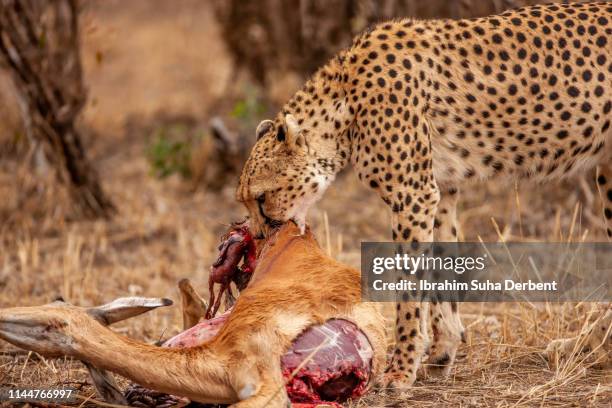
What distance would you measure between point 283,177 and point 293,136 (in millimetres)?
181

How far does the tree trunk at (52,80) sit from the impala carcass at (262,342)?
3.85m

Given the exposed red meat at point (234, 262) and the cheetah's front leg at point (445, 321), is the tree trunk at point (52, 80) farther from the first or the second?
the cheetah's front leg at point (445, 321)

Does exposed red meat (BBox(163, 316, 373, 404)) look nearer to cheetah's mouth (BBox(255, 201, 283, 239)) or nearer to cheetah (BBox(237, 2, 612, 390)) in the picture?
cheetah (BBox(237, 2, 612, 390))

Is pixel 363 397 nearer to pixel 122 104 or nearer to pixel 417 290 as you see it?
pixel 417 290

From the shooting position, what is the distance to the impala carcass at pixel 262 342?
349cm

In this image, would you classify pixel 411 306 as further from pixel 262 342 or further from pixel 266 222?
pixel 262 342

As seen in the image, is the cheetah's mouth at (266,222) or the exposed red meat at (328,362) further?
the cheetah's mouth at (266,222)

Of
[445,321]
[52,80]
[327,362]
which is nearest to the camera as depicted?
[327,362]

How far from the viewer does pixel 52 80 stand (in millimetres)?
7480

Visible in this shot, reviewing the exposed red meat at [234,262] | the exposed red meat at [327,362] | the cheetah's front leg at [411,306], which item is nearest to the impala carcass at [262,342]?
the exposed red meat at [327,362]

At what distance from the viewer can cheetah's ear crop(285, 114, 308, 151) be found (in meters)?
4.37

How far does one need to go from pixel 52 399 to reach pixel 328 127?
162 cm

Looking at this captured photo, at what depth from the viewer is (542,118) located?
461 centimetres

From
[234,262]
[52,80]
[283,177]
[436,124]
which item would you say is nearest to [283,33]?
[52,80]
